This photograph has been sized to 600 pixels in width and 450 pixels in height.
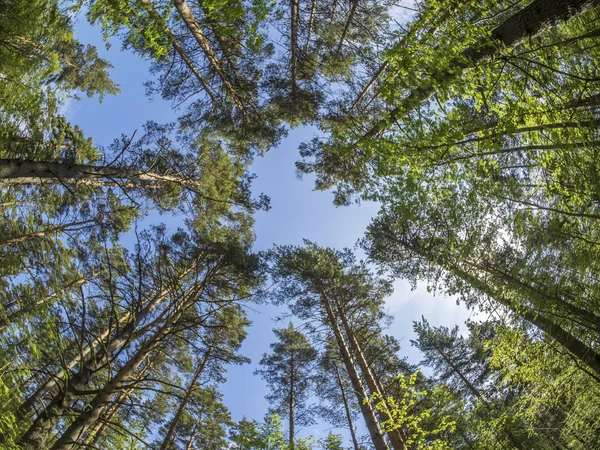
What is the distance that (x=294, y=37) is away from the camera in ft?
29.5

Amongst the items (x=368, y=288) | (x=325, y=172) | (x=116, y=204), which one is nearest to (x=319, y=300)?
(x=368, y=288)

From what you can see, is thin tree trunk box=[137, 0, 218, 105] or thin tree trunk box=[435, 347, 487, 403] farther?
thin tree trunk box=[435, 347, 487, 403]

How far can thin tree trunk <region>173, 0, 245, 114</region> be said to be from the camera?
22.5 ft

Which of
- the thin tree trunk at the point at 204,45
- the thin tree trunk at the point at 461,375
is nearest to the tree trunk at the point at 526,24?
the thin tree trunk at the point at 204,45

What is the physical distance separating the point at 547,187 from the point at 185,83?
8.96 m

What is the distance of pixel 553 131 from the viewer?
386 centimetres

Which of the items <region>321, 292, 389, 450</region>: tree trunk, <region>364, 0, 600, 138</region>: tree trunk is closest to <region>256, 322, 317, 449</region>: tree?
<region>321, 292, 389, 450</region>: tree trunk

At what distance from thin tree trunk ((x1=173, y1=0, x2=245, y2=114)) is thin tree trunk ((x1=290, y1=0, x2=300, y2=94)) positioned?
1743mm

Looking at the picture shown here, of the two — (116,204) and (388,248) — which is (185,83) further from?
(388,248)

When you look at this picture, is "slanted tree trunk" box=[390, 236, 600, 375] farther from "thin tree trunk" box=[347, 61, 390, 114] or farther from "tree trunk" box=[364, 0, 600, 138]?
"thin tree trunk" box=[347, 61, 390, 114]

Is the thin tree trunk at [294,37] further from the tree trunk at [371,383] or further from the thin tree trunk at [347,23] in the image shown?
the tree trunk at [371,383]

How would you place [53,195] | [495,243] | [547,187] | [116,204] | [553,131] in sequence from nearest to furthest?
[553,131]
[547,187]
[495,243]
[53,195]
[116,204]

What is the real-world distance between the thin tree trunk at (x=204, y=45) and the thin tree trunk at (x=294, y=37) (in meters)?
1.74

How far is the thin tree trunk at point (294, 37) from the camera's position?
8.24 metres
